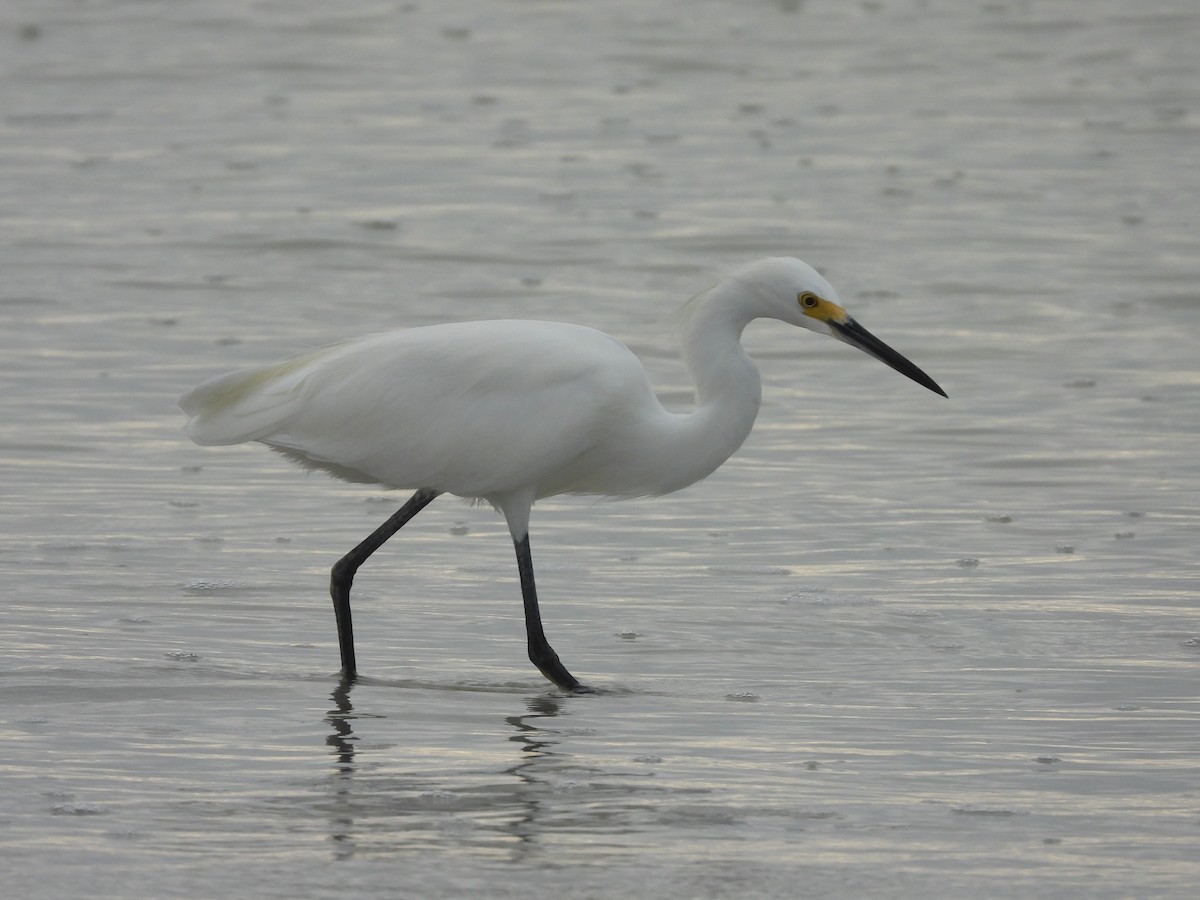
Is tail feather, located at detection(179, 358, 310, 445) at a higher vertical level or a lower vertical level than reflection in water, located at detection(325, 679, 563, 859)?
higher

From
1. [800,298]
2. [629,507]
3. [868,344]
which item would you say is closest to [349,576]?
[800,298]

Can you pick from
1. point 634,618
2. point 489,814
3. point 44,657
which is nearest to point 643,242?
point 634,618

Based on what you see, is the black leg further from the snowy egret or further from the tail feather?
the tail feather

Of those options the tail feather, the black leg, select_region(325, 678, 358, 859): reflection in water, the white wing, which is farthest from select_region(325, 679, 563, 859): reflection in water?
the tail feather

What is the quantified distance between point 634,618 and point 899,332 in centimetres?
509

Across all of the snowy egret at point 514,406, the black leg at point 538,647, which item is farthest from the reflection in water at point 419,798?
the snowy egret at point 514,406

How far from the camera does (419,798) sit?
199 inches

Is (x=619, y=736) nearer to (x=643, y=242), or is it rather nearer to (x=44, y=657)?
(x=44, y=657)

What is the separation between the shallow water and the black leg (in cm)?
11

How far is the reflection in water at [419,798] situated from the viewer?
4.79m

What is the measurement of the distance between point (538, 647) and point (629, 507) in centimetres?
246

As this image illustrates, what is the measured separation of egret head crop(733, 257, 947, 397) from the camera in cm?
651

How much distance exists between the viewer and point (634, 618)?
23.1 feet

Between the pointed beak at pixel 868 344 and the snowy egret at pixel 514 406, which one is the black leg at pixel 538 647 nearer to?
the snowy egret at pixel 514 406
